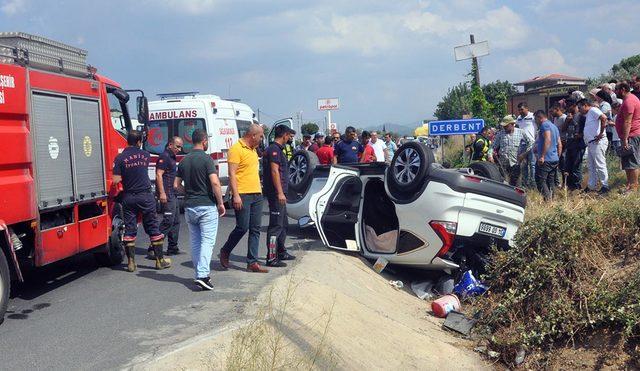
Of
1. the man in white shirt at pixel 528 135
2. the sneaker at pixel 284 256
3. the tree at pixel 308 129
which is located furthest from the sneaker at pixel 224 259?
the tree at pixel 308 129

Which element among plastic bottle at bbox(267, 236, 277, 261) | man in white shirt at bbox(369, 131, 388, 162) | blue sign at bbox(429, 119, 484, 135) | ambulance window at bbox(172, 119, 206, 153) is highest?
ambulance window at bbox(172, 119, 206, 153)

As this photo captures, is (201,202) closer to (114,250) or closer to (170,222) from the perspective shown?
(114,250)

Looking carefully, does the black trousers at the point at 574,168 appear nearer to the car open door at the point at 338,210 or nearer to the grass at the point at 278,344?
the car open door at the point at 338,210

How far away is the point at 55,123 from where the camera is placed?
7848 mm

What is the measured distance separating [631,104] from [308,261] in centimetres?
584

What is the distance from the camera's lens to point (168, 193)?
10070 mm

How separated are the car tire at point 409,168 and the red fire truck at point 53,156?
391 cm

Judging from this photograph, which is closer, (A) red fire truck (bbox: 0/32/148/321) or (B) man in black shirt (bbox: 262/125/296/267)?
(A) red fire truck (bbox: 0/32/148/321)

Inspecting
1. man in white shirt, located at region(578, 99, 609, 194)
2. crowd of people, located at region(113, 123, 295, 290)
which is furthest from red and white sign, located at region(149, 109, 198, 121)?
man in white shirt, located at region(578, 99, 609, 194)

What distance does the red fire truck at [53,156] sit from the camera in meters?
6.86

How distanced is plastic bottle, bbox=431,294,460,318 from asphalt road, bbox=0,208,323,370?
2.00 metres

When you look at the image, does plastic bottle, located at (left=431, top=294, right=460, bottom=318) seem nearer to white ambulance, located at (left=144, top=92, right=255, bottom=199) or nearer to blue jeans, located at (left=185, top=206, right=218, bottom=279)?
blue jeans, located at (left=185, top=206, right=218, bottom=279)

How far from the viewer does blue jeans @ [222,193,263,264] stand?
835 cm

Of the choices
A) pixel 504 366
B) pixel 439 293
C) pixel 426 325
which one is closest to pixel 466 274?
pixel 439 293
